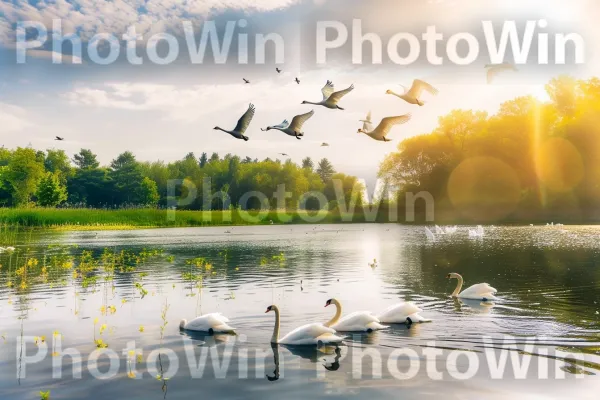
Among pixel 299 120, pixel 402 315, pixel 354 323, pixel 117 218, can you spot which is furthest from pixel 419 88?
pixel 117 218

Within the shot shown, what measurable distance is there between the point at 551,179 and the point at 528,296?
66.6 meters

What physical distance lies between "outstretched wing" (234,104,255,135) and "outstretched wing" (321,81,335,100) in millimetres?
4054

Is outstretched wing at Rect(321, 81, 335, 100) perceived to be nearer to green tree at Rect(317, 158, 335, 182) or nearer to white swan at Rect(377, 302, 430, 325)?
white swan at Rect(377, 302, 430, 325)

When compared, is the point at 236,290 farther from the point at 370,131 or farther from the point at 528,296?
the point at 528,296

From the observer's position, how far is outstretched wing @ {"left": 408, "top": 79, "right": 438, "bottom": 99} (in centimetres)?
2131

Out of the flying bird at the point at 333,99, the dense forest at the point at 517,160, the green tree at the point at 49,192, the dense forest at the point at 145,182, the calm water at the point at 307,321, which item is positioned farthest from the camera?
the dense forest at the point at 145,182

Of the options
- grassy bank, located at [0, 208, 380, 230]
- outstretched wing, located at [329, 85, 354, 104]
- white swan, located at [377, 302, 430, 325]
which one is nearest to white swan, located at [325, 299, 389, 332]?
white swan, located at [377, 302, 430, 325]

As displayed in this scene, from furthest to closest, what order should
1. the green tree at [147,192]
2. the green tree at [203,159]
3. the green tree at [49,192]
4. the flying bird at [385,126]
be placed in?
the green tree at [203,159] < the green tree at [147,192] < the green tree at [49,192] < the flying bird at [385,126]

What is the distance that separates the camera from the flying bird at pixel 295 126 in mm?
20188

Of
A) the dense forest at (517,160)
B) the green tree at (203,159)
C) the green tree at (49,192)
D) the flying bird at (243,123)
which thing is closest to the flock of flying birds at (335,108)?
the flying bird at (243,123)

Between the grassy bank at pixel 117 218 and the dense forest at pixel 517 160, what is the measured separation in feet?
74.6

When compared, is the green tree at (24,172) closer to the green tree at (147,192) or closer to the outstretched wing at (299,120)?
the green tree at (147,192)

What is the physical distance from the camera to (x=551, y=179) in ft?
258

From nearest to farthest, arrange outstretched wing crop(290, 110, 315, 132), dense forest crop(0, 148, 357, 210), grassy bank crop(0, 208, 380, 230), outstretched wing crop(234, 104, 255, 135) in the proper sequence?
outstretched wing crop(234, 104, 255, 135) < outstretched wing crop(290, 110, 315, 132) < grassy bank crop(0, 208, 380, 230) < dense forest crop(0, 148, 357, 210)
